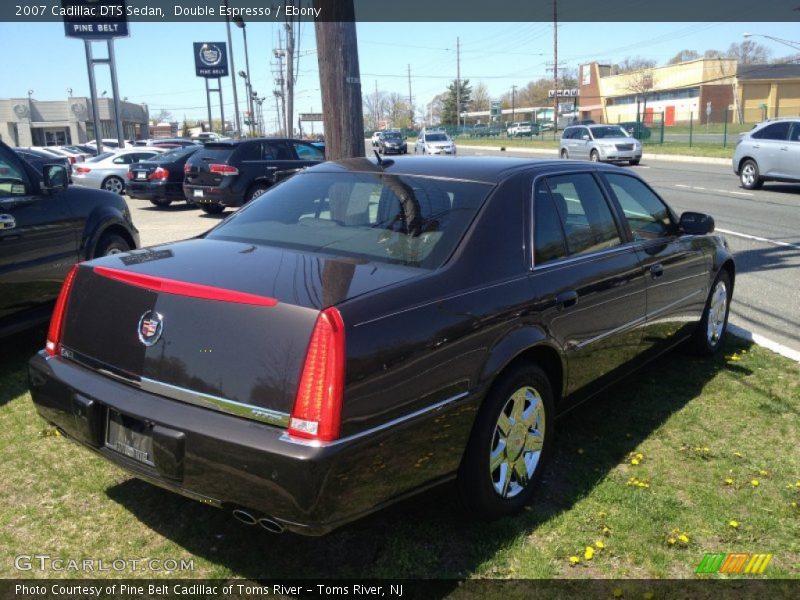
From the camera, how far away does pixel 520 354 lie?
339cm

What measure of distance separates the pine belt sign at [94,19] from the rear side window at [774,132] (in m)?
32.3

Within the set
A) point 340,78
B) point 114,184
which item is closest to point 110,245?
point 340,78

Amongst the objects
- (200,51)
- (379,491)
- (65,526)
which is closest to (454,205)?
(379,491)

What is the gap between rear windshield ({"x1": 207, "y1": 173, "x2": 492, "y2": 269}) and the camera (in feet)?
11.0

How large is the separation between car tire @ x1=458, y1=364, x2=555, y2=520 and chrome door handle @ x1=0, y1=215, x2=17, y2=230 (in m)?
4.00

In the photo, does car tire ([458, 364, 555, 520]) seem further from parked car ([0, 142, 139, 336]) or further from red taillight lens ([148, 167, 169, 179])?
red taillight lens ([148, 167, 169, 179])

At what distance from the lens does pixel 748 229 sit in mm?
11828

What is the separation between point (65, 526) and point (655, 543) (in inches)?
107

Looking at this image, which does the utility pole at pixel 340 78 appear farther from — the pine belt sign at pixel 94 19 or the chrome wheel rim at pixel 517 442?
the pine belt sign at pixel 94 19

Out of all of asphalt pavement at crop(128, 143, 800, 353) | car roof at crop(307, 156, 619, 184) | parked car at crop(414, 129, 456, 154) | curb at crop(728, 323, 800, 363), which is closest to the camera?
car roof at crop(307, 156, 619, 184)

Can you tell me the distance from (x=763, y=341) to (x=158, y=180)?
15.1 m

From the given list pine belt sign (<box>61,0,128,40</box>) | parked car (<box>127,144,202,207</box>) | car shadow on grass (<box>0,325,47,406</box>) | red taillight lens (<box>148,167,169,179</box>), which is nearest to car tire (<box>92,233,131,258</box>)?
car shadow on grass (<box>0,325,47,406</box>)

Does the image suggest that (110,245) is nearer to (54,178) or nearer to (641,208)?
(54,178)

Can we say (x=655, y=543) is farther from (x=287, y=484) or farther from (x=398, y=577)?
(x=287, y=484)
